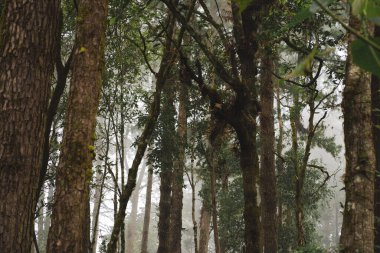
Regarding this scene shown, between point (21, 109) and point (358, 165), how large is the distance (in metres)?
2.65

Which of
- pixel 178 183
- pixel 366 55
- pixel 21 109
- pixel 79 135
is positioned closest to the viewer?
pixel 366 55

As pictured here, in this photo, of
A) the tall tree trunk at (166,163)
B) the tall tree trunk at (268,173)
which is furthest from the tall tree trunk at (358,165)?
the tall tree trunk at (166,163)

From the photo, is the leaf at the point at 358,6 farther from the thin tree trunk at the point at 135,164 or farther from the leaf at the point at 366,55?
the thin tree trunk at the point at 135,164

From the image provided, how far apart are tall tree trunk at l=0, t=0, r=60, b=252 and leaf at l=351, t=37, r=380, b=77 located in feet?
10.1

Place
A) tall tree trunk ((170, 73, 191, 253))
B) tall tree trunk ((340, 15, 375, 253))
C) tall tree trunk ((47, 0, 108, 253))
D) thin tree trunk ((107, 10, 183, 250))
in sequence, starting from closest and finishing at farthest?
1. tall tree trunk ((340, 15, 375, 253))
2. tall tree trunk ((47, 0, 108, 253))
3. thin tree trunk ((107, 10, 183, 250))
4. tall tree trunk ((170, 73, 191, 253))

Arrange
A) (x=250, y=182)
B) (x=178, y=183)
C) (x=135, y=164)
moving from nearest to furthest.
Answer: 1. (x=250, y=182)
2. (x=135, y=164)
3. (x=178, y=183)

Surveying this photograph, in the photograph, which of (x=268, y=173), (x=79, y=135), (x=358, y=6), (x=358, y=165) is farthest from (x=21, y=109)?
(x=268, y=173)

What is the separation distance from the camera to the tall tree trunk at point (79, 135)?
3.92 meters

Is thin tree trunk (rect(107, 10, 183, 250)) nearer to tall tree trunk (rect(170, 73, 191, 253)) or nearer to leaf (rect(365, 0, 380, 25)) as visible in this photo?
tall tree trunk (rect(170, 73, 191, 253))

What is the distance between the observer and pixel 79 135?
13.5 ft

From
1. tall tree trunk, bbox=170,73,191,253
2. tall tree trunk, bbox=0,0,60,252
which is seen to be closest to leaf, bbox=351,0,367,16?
tall tree trunk, bbox=0,0,60,252

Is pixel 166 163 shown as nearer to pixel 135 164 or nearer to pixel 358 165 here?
pixel 135 164

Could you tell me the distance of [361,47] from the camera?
0.28 meters

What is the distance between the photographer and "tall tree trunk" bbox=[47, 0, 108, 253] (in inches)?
154
